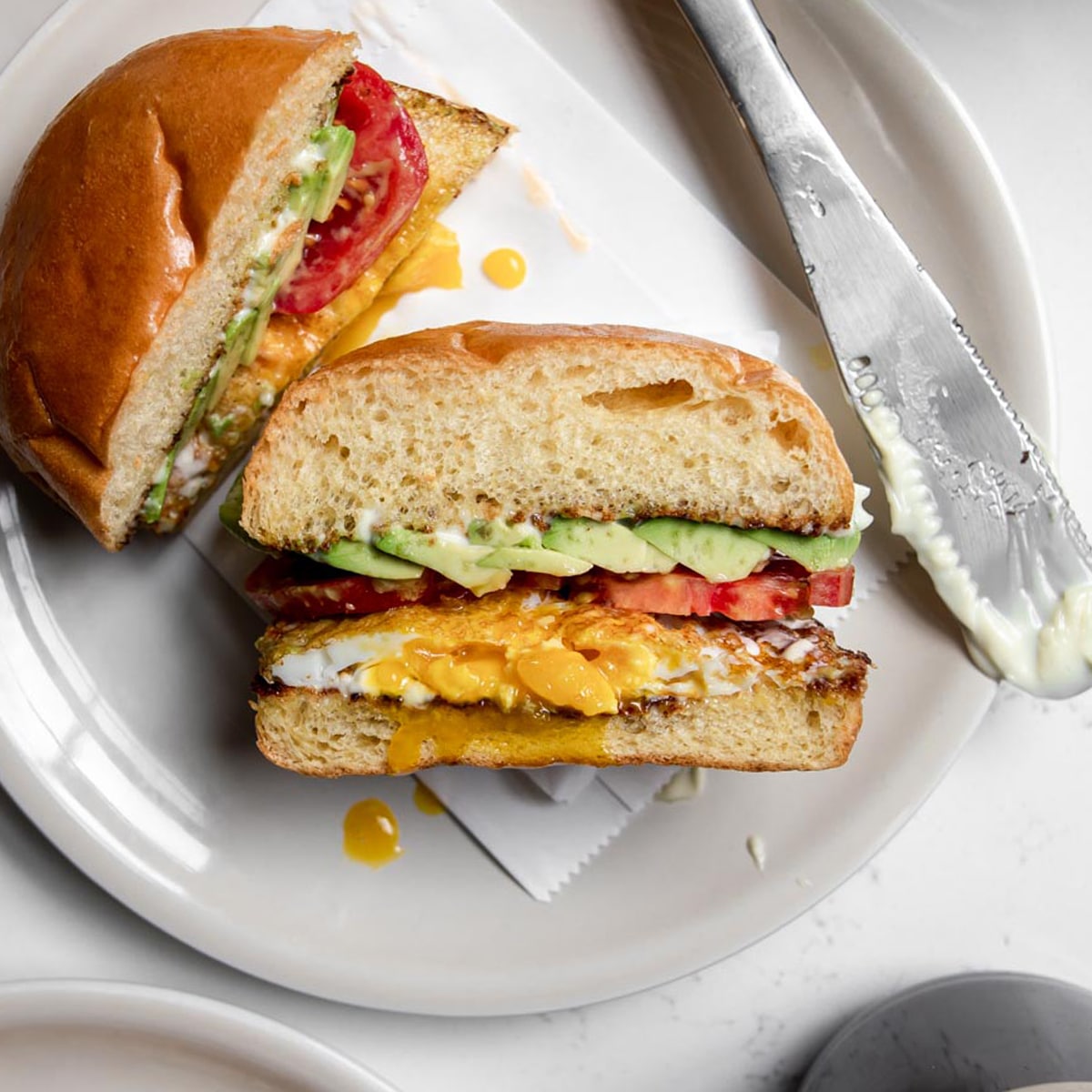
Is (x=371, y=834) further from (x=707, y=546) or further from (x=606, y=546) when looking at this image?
(x=707, y=546)

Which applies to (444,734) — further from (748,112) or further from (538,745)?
(748,112)

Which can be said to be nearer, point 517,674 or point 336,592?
point 517,674

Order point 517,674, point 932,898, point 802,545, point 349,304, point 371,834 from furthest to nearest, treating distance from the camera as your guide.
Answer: point 932,898 → point 371,834 → point 349,304 → point 802,545 → point 517,674

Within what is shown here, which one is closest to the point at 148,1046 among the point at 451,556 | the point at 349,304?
the point at 451,556

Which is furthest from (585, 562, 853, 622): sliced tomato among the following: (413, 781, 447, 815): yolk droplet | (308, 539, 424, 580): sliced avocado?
(413, 781, 447, 815): yolk droplet

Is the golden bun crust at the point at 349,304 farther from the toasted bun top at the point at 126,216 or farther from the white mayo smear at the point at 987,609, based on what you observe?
the white mayo smear at the point at 987,609

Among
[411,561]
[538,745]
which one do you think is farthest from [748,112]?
[538,745]
